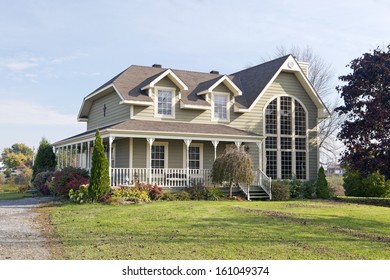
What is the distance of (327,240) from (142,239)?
15.6ft

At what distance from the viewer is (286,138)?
29.5 m

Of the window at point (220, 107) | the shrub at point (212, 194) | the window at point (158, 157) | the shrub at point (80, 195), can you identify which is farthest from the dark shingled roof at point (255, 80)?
the shrub at point (80, 195)

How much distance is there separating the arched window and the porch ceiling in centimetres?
250

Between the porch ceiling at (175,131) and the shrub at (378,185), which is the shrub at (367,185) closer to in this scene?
the shrub at (378,185)

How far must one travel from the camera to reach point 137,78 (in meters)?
27.7

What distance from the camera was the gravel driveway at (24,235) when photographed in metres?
9.98

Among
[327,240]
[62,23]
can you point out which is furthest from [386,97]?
[62,23]

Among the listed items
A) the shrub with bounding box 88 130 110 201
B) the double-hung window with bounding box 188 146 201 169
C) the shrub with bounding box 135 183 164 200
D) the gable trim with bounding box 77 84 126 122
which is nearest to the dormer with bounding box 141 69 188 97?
the gable trim with bounding box 77 84 126 122

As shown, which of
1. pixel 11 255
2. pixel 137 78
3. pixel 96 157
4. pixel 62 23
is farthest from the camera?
pixel 137 78

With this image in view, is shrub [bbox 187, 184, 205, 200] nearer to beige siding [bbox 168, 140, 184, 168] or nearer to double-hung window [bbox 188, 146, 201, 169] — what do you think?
beige siding [bbox 168, 140, 184, 168]

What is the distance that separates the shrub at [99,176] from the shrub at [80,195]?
27 centimetres

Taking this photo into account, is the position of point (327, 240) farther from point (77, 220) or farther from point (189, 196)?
point (189, 196)

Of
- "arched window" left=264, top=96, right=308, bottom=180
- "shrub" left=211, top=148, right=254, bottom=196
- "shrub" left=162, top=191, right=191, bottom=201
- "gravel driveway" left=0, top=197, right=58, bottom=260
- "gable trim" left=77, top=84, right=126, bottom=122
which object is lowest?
"gravel driveway" left=0, top=197, right=58, bottom=260

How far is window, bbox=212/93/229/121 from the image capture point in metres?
28.0
